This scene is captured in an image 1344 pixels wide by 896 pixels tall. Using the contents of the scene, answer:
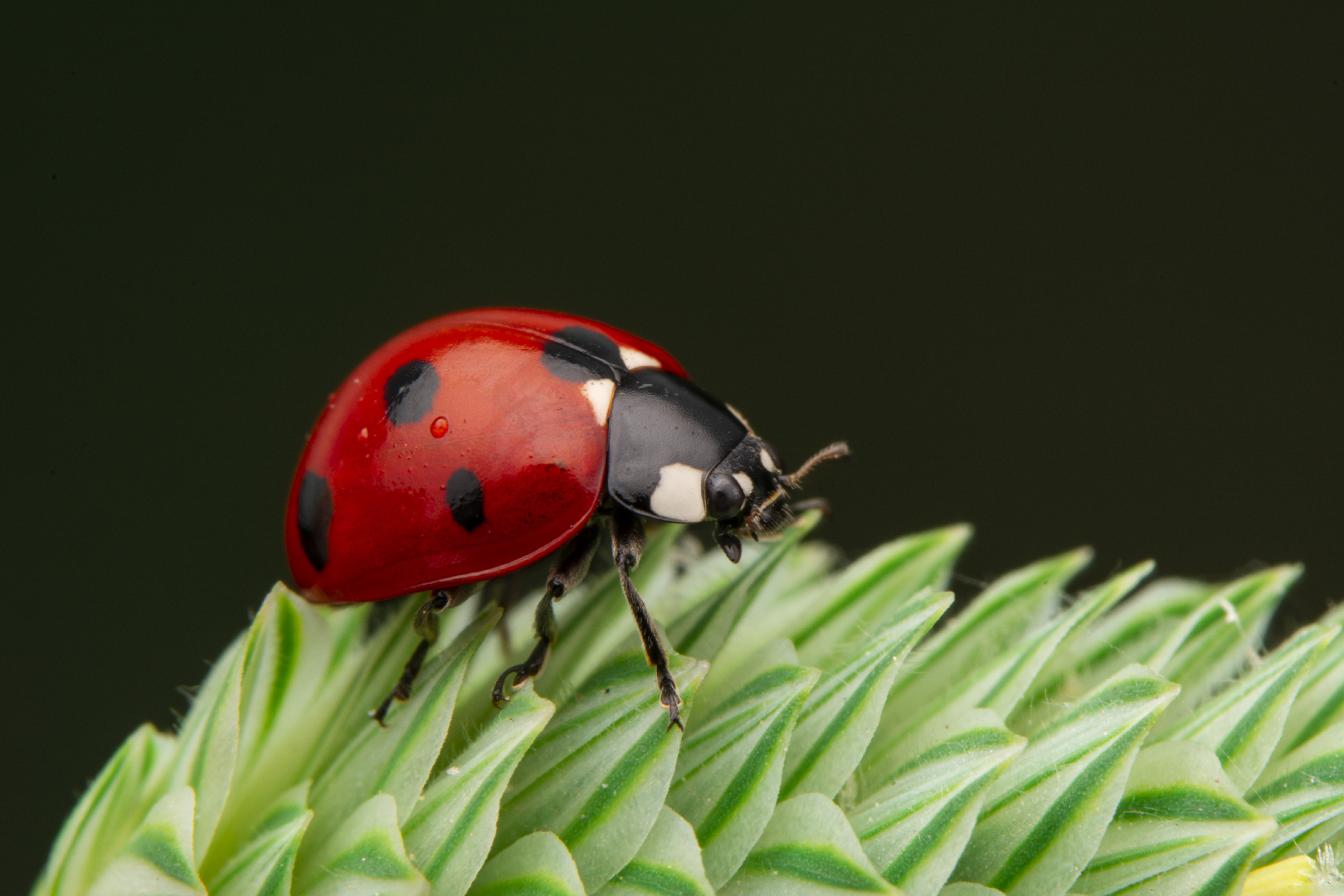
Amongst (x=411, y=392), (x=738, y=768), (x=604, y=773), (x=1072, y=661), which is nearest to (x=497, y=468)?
(x=411, y=392)

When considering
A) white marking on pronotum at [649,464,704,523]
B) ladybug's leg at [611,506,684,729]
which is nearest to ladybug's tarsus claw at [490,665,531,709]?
ladybug's leg at [611,506,684,729]

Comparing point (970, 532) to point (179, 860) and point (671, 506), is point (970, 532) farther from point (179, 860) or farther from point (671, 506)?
point (179, 860)

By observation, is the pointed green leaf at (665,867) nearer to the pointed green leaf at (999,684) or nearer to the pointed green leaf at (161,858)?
the pointed green leaf at (999,684)

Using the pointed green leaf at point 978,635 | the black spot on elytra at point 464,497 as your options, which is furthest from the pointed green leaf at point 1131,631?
the black spot on elytra at point 464,497

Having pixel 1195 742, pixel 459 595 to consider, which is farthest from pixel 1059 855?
pixel 459 595

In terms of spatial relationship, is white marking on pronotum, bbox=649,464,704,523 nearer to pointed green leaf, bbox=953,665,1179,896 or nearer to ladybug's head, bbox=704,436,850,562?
ladybug's head, bbox=704,436,850,562
